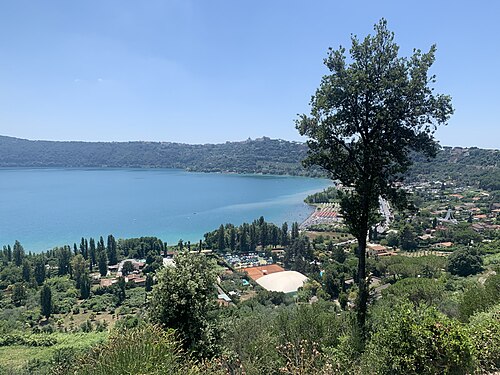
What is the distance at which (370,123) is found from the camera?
5973 millimetres

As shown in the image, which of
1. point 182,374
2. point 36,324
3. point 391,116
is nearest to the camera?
point 182,374

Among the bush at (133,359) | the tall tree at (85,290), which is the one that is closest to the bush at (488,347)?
the bush at (133,359)

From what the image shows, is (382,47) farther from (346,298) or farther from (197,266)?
(346,298)

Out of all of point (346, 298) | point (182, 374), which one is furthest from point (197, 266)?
point (346, 298)

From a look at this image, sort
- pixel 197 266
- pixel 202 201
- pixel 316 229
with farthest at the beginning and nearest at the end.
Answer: pixel 202 201 → pixel 316 229 → pixel 197 266

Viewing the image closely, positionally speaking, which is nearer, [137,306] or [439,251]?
[137,306]

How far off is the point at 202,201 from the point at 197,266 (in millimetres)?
89263

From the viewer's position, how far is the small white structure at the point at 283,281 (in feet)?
114

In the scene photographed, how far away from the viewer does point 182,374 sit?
3633 millimetres

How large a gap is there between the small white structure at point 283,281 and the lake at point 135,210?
2219 cm

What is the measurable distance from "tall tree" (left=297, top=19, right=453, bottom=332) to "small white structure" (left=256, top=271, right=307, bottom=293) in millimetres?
29252

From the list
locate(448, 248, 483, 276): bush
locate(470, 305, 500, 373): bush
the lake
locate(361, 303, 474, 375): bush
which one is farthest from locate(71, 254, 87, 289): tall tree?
locate(470, 305, 500, 373): bush

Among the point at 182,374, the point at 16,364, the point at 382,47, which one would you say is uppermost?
the point at 382,47

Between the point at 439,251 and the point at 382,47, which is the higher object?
the point at 382,47
